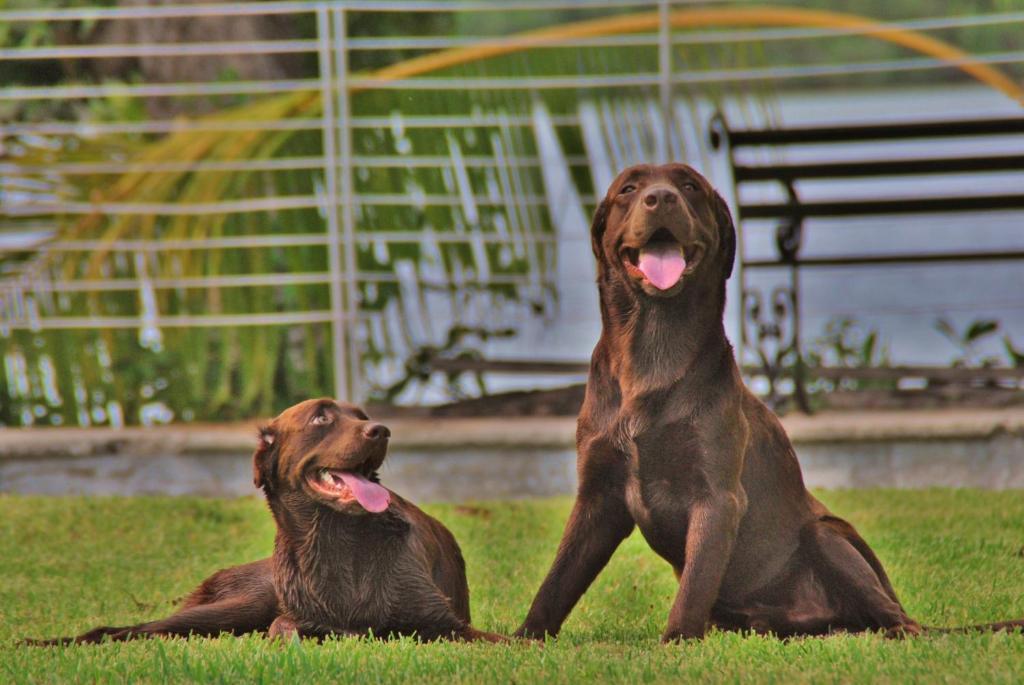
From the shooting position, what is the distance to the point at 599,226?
4648 mm

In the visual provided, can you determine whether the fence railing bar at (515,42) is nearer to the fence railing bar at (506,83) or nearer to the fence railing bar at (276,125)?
the fence railing bar at (506,83)

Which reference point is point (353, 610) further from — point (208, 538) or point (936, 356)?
point (936, 356)

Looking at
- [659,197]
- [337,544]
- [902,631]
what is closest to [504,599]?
[337,544]

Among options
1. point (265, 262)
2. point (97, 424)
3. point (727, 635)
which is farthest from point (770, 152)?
point (727, 635)

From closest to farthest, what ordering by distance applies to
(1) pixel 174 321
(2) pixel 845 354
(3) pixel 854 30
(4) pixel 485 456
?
(4) pixel 485 456 < (3) pixel 854 30 < (1) pixel 174 321 < (2) pixel 845 354

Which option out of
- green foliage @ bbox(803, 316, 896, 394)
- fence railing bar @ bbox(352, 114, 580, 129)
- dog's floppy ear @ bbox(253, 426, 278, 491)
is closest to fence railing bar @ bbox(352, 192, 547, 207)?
fence railing bar @ bbox(352, 114, 580, 129)

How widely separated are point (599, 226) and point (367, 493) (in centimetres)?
103

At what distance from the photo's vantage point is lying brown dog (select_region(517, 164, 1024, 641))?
4.43 meters

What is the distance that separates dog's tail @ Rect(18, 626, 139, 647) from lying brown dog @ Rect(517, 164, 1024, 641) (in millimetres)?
1188

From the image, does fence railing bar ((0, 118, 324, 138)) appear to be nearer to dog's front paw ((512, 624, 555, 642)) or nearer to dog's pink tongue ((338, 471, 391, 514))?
dog's pink tongue ((338, 471, 391, 514))

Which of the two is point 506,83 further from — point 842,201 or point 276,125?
point 842,201

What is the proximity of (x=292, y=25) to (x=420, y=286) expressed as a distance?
3146mm

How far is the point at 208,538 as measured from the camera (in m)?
6.92

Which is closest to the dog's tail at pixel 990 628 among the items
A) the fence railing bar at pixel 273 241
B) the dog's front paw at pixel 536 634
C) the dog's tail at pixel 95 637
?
the dog's front paw at pixel 536 634
